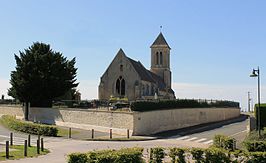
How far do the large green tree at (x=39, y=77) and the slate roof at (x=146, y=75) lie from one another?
1531 centimetres

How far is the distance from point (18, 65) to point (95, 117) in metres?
13.4

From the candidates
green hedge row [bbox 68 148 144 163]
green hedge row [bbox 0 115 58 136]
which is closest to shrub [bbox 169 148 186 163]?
green hedge row [bbox 68 148 144 163]

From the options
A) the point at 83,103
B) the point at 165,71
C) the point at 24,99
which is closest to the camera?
the point at 83,103

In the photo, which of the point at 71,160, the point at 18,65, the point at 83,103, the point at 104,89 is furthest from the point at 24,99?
the point at 71,160

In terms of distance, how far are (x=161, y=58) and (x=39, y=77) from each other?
3450 centimetres

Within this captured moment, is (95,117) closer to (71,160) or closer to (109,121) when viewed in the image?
(109,121)

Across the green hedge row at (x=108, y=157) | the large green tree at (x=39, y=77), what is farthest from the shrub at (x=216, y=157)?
the large green tree at (x=39, y=77)

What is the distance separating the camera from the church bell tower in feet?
242

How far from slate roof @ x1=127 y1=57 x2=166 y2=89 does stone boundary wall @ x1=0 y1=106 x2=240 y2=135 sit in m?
14.0

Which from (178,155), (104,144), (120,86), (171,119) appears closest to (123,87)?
(120,86)

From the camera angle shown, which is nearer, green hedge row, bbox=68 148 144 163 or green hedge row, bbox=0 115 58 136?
green hedge row, bbox=68 148 144 163

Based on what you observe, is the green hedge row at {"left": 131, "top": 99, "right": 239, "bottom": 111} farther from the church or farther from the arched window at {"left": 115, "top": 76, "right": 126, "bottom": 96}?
the arched window at {"left": 115, "top": 76, "right": 126, "bottom": 96}

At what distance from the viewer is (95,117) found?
37625 millimetres

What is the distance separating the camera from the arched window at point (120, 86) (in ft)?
193
